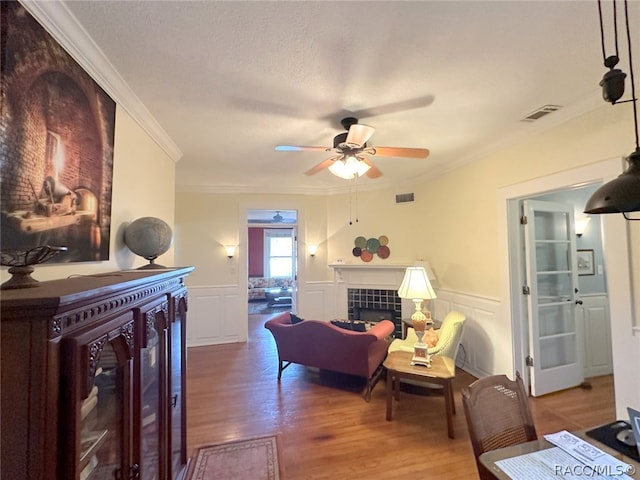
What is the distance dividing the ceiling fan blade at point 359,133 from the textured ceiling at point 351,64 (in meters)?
0.25

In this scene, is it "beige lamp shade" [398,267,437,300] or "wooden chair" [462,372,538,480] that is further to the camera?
"beige lamp shade" [398,267,437,300]

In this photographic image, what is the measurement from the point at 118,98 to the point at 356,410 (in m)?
3.22

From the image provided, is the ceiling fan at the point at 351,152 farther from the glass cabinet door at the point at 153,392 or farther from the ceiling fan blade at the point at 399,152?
the glass cabinet door at the point at 153,392

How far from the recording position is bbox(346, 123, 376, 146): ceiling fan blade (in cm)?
222

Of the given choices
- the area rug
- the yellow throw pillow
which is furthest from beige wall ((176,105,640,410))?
the area rug

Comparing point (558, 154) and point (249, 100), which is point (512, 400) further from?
point (249, 100)

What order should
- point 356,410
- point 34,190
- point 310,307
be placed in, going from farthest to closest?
point 310,307, point 356,410, point 34,190

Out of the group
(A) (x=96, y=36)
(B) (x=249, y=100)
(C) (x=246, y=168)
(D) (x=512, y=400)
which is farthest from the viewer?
(C) (x=246, y=168)

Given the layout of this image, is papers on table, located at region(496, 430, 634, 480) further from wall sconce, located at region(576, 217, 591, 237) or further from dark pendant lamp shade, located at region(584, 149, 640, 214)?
wall sconce, located at region(576, 217, 591, 237)

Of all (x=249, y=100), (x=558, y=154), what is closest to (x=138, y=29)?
(x=249, y=100)

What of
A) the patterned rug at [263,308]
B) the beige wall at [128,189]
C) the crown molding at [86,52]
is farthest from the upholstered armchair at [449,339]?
the patterned rug at [263,308]

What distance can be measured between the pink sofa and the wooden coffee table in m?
0.28

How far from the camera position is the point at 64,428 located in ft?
2.63

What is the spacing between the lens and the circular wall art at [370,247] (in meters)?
5.22
